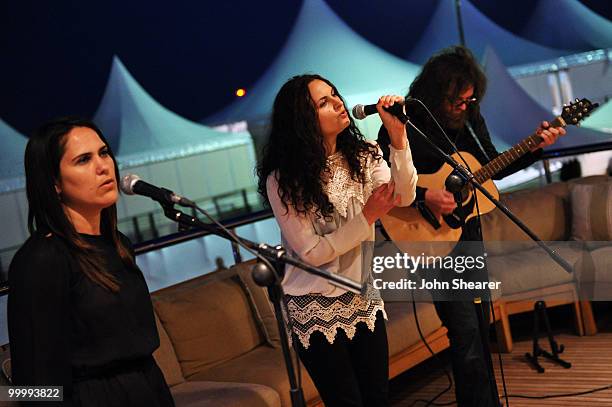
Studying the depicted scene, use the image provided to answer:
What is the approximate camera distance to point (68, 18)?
24.0 feet

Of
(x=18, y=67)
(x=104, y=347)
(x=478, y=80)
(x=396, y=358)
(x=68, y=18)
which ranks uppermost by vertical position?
(x=68, y=18)

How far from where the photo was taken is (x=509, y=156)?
3434 mm

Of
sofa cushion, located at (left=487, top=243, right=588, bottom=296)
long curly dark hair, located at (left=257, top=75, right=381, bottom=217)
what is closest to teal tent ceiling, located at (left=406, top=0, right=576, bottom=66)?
sofa cushion, located at (left=487, top=243, right=588, bottom=296)

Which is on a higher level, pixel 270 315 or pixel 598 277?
pixel 270 315

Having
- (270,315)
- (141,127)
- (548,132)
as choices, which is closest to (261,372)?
(270,315)

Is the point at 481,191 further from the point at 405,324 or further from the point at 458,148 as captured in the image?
the point at 405,324

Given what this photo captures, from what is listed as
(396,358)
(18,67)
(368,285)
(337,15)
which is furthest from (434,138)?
(337,15)

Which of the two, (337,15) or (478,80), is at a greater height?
(337,15)

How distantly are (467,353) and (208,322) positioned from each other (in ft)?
4.44

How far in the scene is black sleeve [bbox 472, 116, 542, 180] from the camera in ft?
11.3

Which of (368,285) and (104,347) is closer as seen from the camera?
(104,347)

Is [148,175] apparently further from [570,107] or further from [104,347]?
[104,347]

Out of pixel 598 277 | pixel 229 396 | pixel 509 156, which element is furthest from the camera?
pixel 598 277

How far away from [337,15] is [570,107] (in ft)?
26.5
